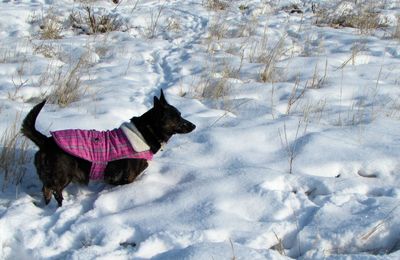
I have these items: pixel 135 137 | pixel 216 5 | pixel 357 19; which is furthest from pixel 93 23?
pixel 135 137

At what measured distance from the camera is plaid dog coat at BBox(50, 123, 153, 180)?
2.94 meters

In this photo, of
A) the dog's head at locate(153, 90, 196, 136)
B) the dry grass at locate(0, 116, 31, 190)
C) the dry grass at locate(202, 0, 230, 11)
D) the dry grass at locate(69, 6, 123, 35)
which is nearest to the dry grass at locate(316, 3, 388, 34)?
the dry grass at locate(202, 0, 230, 11)

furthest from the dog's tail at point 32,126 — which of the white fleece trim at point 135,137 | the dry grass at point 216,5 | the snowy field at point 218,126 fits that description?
the dry grass at point 216,5

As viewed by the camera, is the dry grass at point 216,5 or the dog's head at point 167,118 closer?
the dog's head at point 167,118

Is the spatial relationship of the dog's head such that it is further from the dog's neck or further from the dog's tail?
the dog's tail

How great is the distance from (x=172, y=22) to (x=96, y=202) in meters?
4.73

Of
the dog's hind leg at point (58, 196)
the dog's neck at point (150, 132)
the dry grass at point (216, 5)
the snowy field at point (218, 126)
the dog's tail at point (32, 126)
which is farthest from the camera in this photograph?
the dry grass at point (216, 5)

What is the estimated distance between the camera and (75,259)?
7.75ft

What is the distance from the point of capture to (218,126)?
4027mm

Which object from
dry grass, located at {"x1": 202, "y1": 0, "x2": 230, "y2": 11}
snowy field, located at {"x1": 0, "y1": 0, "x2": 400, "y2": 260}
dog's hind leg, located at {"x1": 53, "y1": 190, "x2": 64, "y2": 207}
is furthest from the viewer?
dry grass, located at {"x1": 202, "y1": 0, "x2": 230, "y2": 11}

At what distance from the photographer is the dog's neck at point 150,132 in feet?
10.7

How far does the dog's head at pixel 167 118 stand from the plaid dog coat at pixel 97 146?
23 cm

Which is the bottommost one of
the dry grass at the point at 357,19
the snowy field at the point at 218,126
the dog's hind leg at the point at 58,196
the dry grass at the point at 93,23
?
the dog's hind leg at the point at 58,196

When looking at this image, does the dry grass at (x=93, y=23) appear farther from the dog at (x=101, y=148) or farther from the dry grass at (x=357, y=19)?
the dog at (x=101, y=148)
